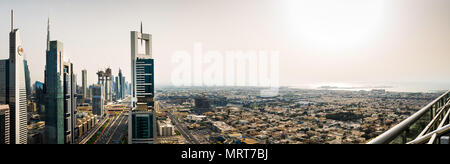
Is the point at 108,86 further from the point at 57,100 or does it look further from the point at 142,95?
the point at 142,95

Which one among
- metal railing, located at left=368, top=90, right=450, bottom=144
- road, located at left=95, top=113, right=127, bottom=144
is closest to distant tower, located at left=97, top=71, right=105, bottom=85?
road, located at left=95, top=113, right=127, bottom=144

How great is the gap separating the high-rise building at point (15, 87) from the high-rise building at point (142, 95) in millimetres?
2843

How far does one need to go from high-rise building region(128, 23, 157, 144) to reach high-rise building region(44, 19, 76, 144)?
2417mm

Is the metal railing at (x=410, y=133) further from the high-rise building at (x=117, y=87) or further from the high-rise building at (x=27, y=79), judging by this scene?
the high-rise building at (x=117, y=87)

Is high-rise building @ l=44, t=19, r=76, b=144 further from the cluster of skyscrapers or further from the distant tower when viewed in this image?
the distant tower

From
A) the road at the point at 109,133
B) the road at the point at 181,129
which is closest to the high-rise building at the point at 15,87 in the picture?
the road at the point at 109,133

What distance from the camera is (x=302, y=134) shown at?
243 inches

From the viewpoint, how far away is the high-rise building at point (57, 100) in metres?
8.23

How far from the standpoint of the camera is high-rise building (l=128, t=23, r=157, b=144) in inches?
317
